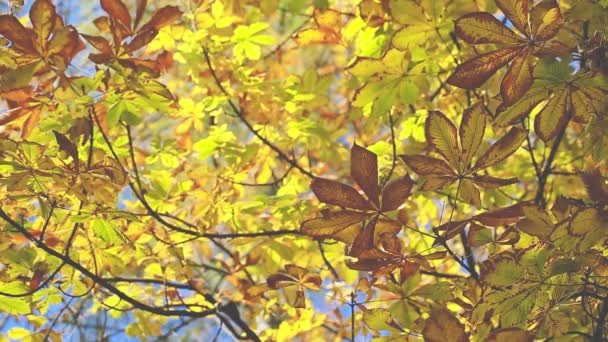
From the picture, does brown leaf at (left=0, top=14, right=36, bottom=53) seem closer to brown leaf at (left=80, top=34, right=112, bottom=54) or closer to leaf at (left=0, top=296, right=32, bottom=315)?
brown leaf at (left=80, top=34, right=112, bottom=54)

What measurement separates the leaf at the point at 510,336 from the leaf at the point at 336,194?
0.21 meters

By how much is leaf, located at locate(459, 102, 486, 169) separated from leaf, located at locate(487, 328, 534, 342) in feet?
0.65

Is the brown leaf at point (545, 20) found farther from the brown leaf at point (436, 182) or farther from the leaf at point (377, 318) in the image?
the leaf at point (377, 318)

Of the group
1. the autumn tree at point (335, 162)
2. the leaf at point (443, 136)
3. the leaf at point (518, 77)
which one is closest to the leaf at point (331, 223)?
the autumn tree at point (335, 162)

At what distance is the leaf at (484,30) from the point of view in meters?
0.73

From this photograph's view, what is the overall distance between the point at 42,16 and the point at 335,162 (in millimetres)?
761

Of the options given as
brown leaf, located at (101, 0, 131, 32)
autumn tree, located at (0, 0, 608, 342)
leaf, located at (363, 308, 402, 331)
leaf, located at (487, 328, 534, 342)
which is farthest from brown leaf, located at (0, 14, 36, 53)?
leaf, located at (487, 328, 534, 342)

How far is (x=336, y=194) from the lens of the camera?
2.41 ft

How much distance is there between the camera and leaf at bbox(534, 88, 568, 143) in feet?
2.63

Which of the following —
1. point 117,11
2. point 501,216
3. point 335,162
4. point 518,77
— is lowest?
point 501,216

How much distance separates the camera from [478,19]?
0.74 metres

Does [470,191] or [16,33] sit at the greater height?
[16,33]

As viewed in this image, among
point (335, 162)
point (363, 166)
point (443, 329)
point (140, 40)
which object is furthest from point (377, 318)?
point (335, 162)

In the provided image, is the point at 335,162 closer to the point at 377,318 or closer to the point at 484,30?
the point at 377,318
